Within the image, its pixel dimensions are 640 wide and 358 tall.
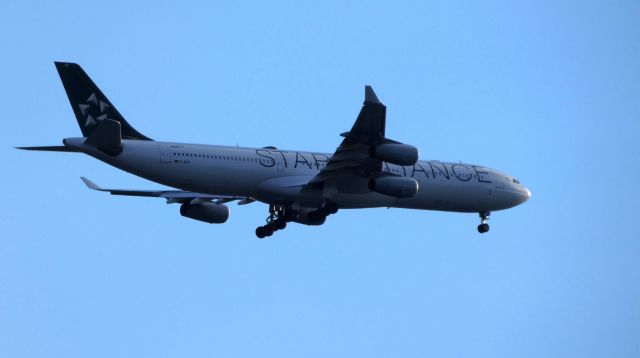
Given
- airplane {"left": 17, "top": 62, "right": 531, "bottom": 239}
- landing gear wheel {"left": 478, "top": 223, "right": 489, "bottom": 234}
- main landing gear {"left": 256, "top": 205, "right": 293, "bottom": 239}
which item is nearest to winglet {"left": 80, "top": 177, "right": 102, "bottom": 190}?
airplane {"left": 17, "top": 62, "right": 531, "bottom": 239}

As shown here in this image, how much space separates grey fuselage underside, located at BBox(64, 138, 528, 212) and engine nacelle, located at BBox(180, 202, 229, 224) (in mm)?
5034

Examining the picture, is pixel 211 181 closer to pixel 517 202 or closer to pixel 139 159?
pixel 139 159

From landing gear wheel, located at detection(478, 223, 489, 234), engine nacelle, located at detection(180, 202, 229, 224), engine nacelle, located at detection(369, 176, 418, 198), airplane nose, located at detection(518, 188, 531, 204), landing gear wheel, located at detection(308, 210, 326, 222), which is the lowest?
landing gear wheel, located at detection(308, 210, 326, 222)

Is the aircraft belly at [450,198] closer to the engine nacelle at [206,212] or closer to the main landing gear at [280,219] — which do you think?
the main landing gear at [280,219]

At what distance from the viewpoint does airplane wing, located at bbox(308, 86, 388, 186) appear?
3872 cm

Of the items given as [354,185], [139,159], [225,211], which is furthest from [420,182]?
[139,159]

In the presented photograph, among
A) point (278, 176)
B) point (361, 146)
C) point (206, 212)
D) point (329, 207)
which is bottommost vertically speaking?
point (329, 207)

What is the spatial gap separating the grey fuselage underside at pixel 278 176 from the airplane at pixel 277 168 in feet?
0.12

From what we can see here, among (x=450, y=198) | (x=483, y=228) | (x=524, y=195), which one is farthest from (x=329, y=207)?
(x=524, y=195)

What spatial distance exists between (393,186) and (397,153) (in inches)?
101

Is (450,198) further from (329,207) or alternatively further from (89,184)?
(89,184)

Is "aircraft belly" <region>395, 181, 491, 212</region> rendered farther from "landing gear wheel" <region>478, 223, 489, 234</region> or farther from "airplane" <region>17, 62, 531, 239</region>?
"landing gear wheel" <region>478, 223, 489, 234</region>

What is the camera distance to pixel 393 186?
4184 cm

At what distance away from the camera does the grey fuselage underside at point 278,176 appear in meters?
40.6
